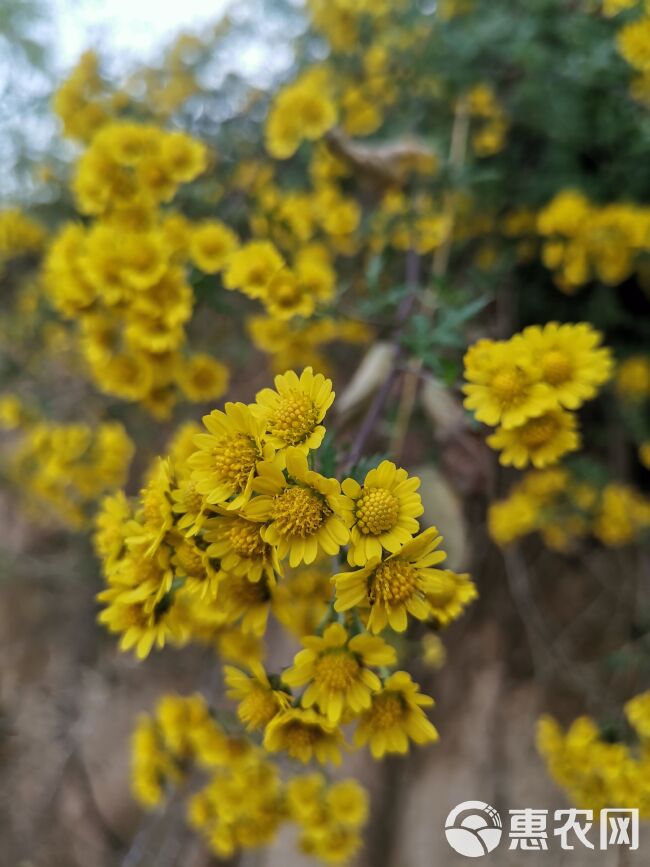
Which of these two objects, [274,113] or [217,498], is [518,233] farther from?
→ [217,498]

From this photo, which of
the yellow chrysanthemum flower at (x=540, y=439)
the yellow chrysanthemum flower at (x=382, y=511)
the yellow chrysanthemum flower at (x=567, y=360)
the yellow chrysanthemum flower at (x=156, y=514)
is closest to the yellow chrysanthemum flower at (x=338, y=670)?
the yellow chrysanthemum flower at (x=382, y=511)

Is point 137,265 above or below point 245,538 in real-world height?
above

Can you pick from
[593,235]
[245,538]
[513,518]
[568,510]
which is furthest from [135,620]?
[593,235]

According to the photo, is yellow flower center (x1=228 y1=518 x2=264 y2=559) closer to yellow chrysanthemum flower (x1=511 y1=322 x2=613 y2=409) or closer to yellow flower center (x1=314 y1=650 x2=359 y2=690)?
yellow flower center (x1=314 y1=650 x2=359 y2=690)

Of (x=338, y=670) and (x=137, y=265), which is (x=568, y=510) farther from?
(x=137, y=265)

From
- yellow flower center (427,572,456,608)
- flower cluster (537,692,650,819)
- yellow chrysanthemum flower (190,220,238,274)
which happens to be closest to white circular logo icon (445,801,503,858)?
flower cluster (537,692,650,819)

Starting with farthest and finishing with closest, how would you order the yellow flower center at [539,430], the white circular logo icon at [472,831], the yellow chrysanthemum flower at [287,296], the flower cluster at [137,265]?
the flower cluster at [137,265]
the yellow chrysanthemum flower at [287,296]
the white circular logo icon at [472,831]
the yellow flower center at [539,430]

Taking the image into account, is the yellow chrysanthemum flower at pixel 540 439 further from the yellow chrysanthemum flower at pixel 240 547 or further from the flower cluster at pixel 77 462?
the flower cluster at pixel 77 462
